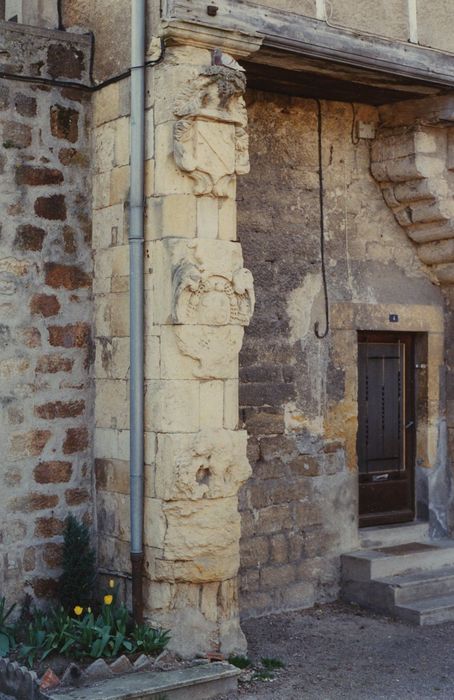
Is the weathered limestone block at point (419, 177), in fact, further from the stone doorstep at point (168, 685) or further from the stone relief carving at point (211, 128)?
the stone doorstep at point (168, 685)

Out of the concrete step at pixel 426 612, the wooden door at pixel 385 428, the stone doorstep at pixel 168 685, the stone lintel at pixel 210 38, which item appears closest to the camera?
the stone doorstep at pixel 168 685

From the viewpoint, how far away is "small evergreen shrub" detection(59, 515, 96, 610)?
247 inches

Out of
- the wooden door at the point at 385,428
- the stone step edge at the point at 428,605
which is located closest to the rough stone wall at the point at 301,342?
the wooden door at the point at 385,428

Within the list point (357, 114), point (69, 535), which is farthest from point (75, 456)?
point (357, 114)

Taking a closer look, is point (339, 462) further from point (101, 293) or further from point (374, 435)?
point (101, 293)

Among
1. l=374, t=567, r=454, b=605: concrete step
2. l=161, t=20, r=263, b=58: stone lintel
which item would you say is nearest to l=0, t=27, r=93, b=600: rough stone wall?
l=161, t=20, r=263, b=58: stone lintel

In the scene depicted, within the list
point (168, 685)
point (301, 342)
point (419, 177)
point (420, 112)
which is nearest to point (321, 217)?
point (419, 177)

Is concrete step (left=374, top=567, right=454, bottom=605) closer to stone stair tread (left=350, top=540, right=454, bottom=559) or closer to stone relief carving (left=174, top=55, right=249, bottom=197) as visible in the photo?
stone stair tread (left=350, top=540, right=454, bottom=559)

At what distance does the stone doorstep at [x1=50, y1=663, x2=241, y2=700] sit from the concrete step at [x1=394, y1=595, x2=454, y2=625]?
70.1 inches

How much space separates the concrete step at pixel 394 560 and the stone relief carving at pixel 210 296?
2428 millimetres

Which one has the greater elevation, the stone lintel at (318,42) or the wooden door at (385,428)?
the stone lintel at (318,42)

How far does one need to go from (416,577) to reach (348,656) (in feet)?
4.30

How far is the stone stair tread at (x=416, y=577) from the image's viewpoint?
24.6 ft

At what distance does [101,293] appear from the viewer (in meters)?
6.49
